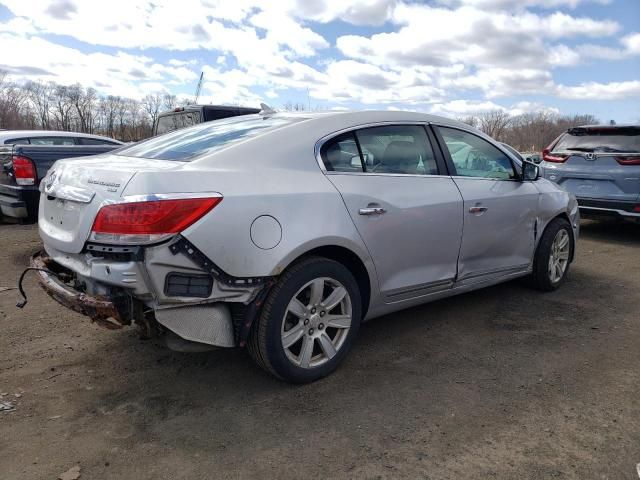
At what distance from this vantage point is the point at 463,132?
13.8 ft

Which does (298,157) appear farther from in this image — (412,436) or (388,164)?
(412,436)

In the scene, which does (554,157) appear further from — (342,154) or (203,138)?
(203,138)

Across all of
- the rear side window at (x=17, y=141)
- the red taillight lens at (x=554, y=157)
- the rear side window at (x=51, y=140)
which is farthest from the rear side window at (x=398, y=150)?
the rear side window at (x=51, y=140)

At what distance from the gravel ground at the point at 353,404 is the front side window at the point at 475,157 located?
1.18 meters

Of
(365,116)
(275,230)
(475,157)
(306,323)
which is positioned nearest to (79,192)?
(275,230)

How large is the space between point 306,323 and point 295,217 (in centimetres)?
64

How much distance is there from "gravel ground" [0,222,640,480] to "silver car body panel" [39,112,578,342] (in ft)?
1.70

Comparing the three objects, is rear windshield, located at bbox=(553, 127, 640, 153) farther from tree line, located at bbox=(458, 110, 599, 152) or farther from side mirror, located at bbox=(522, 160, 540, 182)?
tree line, located at bbox=(458, 110, 599, 152)

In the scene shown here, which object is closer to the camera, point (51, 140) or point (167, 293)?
point (167, 293)

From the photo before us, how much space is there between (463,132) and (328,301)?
1.96 meters

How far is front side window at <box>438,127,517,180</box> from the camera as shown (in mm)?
4004

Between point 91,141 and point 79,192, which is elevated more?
point 91,141

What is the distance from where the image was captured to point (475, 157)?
14.0 ft

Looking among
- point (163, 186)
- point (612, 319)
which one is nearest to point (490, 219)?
point (612, 319)
